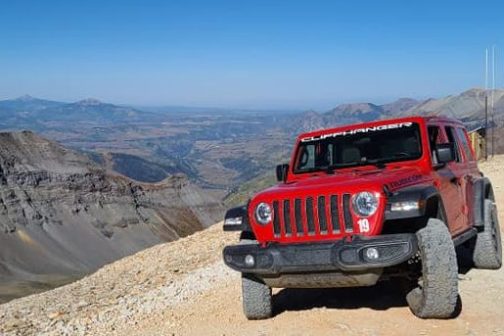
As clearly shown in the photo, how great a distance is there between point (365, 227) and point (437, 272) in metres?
0.75

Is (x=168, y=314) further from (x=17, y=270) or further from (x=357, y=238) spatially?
(x=17, y=270)

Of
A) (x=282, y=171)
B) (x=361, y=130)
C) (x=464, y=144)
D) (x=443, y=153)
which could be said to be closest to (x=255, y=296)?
(x=282, y=171)

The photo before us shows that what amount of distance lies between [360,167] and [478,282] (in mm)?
2069

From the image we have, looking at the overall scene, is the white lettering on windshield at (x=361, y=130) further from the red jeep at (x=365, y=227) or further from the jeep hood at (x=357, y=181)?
the jeep hood at (x=357, y=181)

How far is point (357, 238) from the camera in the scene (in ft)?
18.8

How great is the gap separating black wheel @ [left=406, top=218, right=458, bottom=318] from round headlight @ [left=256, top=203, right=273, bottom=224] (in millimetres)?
1396

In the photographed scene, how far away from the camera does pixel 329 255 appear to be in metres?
5.70

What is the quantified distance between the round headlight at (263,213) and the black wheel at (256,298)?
2.14ft

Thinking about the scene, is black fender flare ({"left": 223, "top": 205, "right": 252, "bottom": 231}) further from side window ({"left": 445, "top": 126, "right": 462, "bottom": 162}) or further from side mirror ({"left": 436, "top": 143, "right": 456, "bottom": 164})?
side window ({"left": 445, "top": 126, "right": 462, "bottom": 162})

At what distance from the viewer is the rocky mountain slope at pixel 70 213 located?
244ft

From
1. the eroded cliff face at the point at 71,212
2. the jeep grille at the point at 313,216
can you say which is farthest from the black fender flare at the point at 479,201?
the eroded cliff face at the point at 71,212

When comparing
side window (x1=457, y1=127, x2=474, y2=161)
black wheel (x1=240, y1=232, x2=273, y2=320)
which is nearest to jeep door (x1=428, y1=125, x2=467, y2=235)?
side window (x1=457, y1=127, x2=474, y2=161)

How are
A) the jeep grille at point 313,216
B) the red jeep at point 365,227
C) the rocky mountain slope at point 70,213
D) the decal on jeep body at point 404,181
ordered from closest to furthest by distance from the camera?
1. the red jeep at point 365,227
2. the jeep grille at point 313,216
3. the decal on jeep body at point 404,181
4. the rocky mountain slope at point 70,213

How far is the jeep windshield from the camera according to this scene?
728 centimetres
